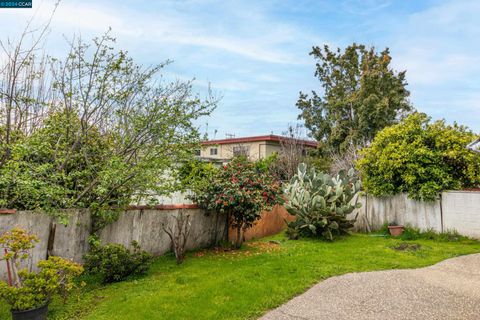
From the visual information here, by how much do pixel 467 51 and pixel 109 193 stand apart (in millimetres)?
11307

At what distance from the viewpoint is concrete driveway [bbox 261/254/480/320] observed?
14.1ft

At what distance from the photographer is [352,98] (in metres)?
23.7

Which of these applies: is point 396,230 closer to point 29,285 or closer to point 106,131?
point 106,131

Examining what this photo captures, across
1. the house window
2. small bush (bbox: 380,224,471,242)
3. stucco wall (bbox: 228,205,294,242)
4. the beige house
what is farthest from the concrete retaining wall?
the house window

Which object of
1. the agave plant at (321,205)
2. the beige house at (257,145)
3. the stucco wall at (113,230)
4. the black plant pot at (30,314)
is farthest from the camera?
the beige house at (257,145)

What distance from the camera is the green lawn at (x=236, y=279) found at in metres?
4.42

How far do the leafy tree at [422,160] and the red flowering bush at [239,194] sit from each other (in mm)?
4312

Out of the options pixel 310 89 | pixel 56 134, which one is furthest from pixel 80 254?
pixel 310 89

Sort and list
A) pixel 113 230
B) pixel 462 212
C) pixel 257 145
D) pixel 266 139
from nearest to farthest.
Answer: pixel 113 230 → pixel 462 212 → pixel 266 139 → pixel 257 145

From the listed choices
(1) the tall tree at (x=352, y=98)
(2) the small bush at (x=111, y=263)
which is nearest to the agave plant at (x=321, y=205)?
(2) the small bush at (x=111, y=263)

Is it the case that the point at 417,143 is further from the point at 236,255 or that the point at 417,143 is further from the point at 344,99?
the point at 344,99

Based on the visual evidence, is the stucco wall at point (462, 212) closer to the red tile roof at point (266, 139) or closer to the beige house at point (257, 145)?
the beige house at point (257, 145)

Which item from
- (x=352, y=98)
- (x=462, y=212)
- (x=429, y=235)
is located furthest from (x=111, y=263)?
(x=352, y=98)

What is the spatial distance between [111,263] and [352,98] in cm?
2184
